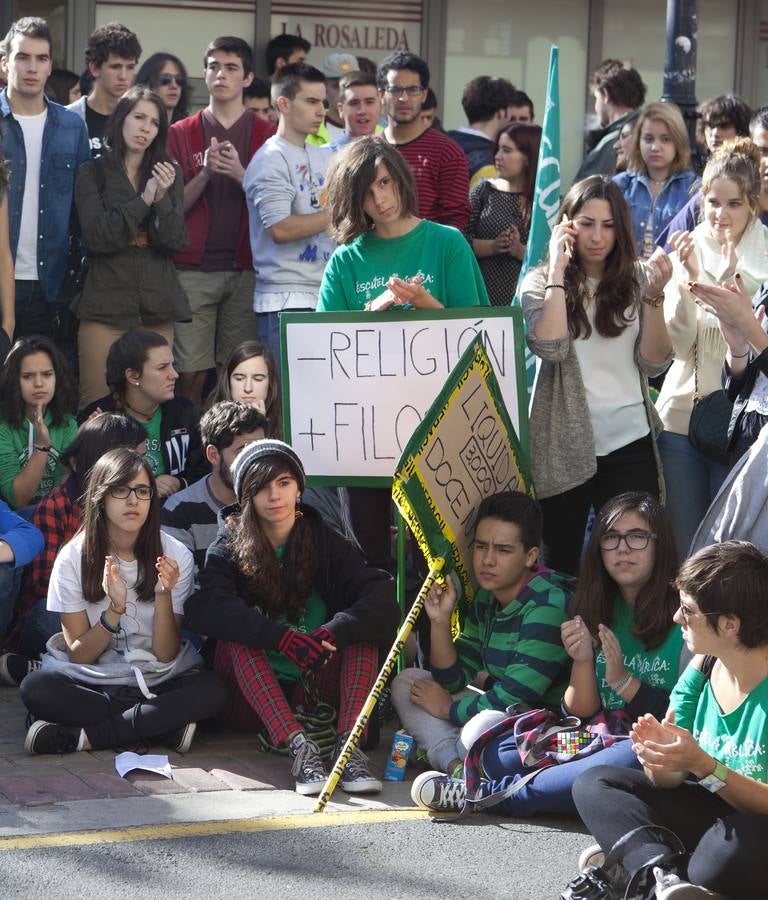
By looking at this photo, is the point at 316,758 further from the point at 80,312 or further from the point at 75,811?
the point at 80,312

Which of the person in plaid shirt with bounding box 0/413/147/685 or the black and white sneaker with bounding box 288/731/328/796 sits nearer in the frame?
the black and white sneaker with bounding box 288/731/328/796

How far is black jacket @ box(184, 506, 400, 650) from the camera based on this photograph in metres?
5.65

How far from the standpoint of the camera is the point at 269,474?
5.82 meters

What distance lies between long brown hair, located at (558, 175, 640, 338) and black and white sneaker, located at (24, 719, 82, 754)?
7.79ft

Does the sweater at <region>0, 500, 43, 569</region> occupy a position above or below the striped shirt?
above

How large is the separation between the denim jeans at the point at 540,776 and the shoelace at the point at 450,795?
0.33ft


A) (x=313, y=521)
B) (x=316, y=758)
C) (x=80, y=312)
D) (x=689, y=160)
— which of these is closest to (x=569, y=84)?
(x=689, y=160)

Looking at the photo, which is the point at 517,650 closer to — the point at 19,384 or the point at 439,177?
the point at 19,384

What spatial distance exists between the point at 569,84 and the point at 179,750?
8.98m

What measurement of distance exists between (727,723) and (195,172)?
5.05 m

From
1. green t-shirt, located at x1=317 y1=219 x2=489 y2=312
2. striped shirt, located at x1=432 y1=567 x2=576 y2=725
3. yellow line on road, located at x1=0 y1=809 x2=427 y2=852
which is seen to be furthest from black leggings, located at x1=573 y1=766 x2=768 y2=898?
green t-shirt, located at x1=317 y1=219 x2=489 y2=312

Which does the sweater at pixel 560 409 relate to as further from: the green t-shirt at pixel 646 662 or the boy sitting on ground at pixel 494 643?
the green t-shirt at pixel 646 662

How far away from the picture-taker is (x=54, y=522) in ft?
21.8

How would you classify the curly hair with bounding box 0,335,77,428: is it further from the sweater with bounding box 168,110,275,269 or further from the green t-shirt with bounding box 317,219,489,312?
the green t-shirt with bounding box 317,219,489,312
